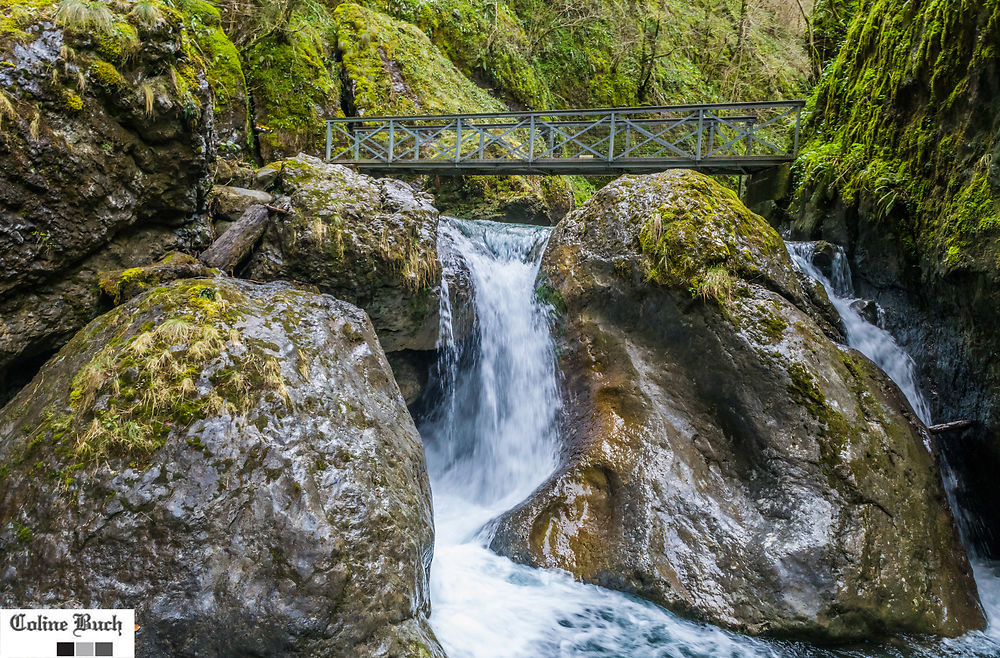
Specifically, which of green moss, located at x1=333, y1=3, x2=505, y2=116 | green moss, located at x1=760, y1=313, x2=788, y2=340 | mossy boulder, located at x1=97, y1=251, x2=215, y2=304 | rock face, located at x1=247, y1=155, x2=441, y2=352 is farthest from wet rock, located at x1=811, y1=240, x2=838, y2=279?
green moss, located at x1=333, y1=3, x2=505, y2=116

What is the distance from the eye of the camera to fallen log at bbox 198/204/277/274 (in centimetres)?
488

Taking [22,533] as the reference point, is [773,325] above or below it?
above

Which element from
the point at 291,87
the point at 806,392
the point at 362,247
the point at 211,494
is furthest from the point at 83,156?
the point at 291,87

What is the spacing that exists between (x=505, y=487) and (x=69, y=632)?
386 centimetres

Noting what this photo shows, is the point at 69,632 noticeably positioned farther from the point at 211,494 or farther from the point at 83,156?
the point at 83,156

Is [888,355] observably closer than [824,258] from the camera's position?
Yes

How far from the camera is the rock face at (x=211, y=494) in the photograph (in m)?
2.78

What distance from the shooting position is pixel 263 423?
3.28 meters

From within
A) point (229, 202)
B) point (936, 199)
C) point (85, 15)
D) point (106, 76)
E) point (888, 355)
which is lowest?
point (888, 355)

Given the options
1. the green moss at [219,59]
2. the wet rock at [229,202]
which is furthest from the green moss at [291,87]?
the wet rock at [229,202]

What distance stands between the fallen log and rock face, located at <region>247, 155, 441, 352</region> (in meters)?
0.13

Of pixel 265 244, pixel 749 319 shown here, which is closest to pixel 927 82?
pixel 749 319

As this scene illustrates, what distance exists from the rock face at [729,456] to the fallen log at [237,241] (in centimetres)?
322

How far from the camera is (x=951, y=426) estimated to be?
5.59 metres
